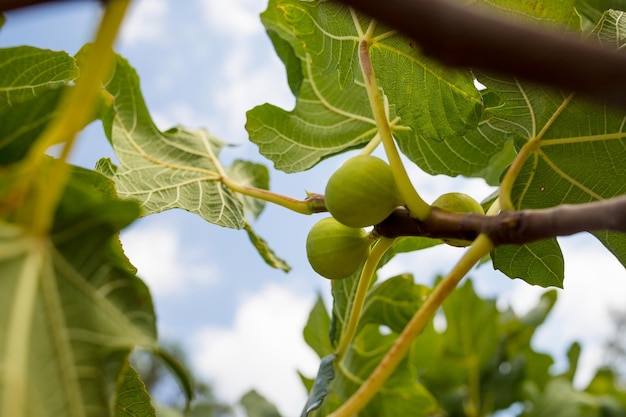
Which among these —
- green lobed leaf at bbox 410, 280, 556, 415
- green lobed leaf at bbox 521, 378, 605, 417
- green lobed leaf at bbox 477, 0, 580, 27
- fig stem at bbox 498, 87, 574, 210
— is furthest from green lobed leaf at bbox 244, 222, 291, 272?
green lobed leaf at bbox 521, 378, 605, 417

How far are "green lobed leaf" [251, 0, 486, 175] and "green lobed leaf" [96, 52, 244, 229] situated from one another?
143 millimetres

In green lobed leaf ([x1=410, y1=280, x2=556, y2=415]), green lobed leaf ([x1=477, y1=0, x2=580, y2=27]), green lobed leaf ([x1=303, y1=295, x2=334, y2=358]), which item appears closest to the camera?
green lobed leaf ([x1=477, y1=0, x2=580, y2=27])

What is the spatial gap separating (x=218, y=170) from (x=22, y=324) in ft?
2.97

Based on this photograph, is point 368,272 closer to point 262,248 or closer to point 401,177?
point 401,177

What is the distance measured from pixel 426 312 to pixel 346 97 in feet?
2.37

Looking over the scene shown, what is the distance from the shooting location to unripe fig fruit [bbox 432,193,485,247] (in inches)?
36.2

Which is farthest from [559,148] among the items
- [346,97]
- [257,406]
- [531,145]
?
[257,406]

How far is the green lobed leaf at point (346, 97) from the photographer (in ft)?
3.55

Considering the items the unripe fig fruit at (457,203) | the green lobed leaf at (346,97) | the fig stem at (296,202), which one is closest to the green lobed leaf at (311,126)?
the green lobed leaf at (346,97)

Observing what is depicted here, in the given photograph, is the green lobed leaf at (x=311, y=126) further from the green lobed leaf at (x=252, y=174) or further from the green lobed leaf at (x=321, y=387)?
the green lobed leaf at (x=321, y=387)

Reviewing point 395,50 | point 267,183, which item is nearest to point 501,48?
point 395,50

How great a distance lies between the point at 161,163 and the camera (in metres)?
1.42

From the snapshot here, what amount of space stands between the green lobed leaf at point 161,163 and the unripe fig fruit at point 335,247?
0.29m

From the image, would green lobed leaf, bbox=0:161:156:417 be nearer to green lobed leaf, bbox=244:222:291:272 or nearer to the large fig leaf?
the large fig leaf
